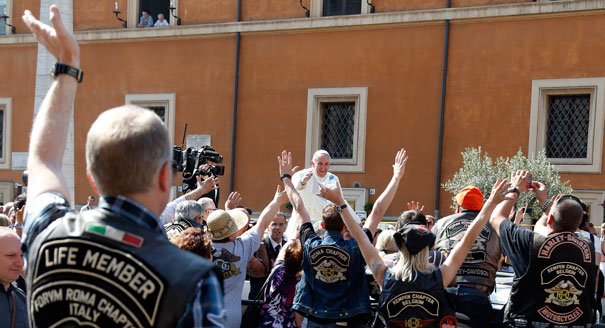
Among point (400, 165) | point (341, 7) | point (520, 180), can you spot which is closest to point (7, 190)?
point (341, 7)

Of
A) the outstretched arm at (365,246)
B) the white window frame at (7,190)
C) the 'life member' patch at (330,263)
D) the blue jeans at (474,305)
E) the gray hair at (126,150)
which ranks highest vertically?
the gray hair at (126,150)

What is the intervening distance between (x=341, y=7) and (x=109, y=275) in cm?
2099

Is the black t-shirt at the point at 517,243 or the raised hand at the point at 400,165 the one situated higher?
the raised hand at the point at 400,165

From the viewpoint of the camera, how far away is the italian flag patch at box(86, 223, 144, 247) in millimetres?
1951

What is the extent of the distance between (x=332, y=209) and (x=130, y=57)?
20665 mm

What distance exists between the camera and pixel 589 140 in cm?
1864

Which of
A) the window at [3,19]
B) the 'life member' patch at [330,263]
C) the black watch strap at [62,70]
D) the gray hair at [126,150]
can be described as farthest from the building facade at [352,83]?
the gray hair at [126,150]

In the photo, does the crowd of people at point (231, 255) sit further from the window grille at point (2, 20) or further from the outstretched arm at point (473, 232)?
the window grille at point (2, 20)

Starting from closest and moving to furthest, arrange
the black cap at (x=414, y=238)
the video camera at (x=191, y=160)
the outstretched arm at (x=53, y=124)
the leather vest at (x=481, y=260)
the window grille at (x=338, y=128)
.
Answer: the outstretched arm at (x=53, y=124), the black cap at (x=414, y=238), the leather vest at (x=481, y=260), the video camera at (x=191, y=160), the window grille at (x=338, y=128)

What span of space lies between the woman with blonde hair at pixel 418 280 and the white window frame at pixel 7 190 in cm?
2297

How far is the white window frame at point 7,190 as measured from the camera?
25.1 metres

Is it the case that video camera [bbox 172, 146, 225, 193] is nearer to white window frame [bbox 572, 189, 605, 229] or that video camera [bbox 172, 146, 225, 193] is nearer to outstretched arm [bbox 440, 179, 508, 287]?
outstretched arm [bbox 440, 179, 508, 287]

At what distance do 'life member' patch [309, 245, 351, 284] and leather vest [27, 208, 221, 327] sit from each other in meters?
3.47

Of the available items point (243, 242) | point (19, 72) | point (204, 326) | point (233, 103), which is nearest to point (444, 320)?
point (243, 242)
